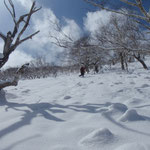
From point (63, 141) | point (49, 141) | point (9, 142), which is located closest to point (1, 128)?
point (9, 142)

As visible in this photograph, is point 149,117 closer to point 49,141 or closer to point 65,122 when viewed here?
point 65,122

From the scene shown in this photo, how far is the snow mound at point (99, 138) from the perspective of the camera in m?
0.82

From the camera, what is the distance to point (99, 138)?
33.4 inches

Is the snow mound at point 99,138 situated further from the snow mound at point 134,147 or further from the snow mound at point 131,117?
the snow mound at point 131,117

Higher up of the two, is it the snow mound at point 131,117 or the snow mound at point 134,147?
the snow mound at point 131,117

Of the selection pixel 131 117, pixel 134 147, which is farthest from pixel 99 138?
pixel 131 117

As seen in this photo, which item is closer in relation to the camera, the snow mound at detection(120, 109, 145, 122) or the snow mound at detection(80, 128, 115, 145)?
the snow mound at detection(80, 128, 115, 145)

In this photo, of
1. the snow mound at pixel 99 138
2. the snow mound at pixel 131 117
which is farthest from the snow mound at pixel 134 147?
the snow mound at pixel 131 117

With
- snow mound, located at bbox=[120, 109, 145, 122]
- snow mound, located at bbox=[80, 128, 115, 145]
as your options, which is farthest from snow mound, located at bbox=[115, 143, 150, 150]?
snow mound, located at bbox=[120, 109, 145, 122]

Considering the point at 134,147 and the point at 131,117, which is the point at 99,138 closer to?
the point at 134,147

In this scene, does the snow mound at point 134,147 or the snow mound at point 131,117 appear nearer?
the snow mound at point 134,147

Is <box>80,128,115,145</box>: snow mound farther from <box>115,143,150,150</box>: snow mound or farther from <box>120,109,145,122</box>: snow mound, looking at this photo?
<box>120,109,145,122</box>: snow mound

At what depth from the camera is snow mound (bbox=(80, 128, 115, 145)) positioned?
0.82 metres

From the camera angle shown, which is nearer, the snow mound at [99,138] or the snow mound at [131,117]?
the snow mound at [99,138]
